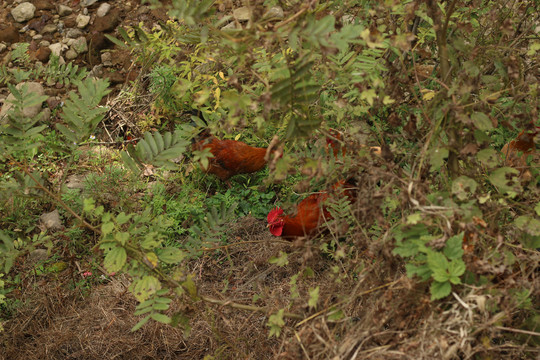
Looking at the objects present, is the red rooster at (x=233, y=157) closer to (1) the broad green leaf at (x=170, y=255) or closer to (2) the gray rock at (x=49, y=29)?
(1) the broad green leaf at (x=170, y=255)

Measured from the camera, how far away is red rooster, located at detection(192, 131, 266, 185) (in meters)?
3.48

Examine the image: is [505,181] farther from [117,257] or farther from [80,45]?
[80,45]

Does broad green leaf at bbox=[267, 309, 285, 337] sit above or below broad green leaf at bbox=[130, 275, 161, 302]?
below

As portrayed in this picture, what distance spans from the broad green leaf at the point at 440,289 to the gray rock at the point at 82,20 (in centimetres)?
441

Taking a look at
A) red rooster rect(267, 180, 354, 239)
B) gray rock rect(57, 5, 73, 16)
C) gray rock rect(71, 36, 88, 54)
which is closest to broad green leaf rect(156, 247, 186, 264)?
red rooster rect(267, 180, 354, 239)

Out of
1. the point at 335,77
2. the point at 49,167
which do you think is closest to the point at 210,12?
the point at 335,77

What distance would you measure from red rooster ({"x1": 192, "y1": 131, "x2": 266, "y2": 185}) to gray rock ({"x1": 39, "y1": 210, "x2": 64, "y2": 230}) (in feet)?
3.38

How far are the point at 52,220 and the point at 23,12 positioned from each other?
2.59 metres

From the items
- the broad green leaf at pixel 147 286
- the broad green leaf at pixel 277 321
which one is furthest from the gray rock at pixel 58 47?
the broad green leaf at pixel 277 321

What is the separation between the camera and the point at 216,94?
3.46m

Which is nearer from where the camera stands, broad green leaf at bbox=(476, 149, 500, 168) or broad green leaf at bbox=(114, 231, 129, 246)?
broad green leaf at bbox=(476, 149, 500, 168)

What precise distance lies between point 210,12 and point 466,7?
1582 millimetres

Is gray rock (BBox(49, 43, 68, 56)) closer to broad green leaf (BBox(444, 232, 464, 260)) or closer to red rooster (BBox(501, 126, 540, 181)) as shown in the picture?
red rooster (BBox(501, 126, 540, 181))

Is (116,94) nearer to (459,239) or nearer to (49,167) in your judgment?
(49,167)
